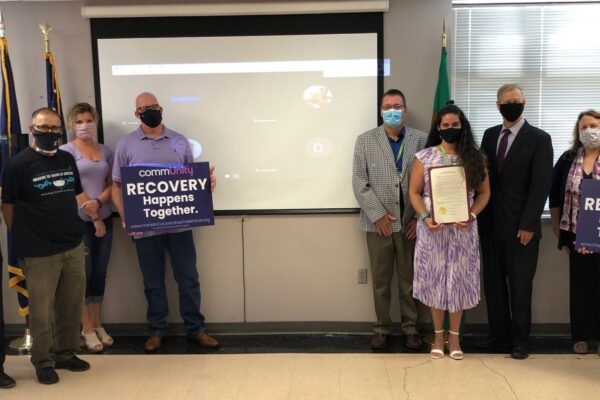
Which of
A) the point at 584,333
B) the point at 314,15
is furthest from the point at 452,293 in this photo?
the point at 314,15

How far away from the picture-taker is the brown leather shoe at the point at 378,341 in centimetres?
355

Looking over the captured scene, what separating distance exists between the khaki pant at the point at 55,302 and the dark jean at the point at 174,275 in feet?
1.57

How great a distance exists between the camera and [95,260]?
3.62 metres

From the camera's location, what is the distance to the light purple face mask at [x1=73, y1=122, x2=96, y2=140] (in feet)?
11.4

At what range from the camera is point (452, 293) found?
324 cm

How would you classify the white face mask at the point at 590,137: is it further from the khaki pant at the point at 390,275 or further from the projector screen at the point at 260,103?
the projector screen at the point at 260,103

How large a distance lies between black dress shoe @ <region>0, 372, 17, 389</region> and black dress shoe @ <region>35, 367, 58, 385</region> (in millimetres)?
137

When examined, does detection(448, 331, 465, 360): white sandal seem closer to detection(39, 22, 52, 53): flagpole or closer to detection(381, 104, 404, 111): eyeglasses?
detection(381, 104, 404, 111): eyeglasses

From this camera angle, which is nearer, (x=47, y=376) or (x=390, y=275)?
(x=47, y=376)

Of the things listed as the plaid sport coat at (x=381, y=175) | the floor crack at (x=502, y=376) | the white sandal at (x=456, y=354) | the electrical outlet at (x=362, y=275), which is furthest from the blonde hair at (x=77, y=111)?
the floor crack at (x=502, y=376)

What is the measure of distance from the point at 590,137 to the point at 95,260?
332cm

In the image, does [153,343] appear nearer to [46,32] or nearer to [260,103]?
[260,103]

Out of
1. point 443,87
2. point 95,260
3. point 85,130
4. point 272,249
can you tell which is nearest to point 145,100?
point 85,130

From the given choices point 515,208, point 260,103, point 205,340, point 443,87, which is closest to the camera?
point 515,208
